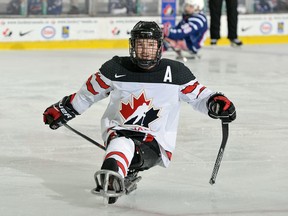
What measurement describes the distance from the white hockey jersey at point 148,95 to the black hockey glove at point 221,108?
59mm

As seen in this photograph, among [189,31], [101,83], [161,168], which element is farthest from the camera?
[189,31]

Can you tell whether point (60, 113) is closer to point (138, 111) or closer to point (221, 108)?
point (138, 111)

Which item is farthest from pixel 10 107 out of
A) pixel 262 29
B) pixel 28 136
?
pixel 262 29

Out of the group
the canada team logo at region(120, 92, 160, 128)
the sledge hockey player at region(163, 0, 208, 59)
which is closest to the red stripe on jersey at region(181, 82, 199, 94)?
the canada team logo at region(120, 92, 160, 128)

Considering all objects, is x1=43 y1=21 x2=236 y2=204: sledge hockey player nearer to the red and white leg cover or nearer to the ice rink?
the red and white leg cover

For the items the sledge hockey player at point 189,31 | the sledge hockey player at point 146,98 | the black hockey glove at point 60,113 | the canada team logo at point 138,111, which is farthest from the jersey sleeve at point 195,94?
the sledge hockey player at point 189,31

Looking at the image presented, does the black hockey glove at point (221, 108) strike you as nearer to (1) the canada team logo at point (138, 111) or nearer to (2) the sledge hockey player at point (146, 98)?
(2) the sledge hockey player at point (146, 98)

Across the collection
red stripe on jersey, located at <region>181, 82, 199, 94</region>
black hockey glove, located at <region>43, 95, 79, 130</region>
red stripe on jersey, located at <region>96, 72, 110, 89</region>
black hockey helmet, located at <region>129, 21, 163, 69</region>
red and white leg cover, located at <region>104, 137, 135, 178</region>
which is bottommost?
red and white leg cover, located at <region>104, 137, 135, 178</region>

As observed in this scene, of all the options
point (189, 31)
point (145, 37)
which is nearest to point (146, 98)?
point (145, 37)

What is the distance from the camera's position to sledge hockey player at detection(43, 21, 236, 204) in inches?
132

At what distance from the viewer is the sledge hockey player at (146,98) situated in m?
3.36

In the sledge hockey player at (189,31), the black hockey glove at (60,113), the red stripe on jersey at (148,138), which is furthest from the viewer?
the sledge hockey player at (189,31)

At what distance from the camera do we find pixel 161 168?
3971mm

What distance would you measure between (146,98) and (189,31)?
592 cm
